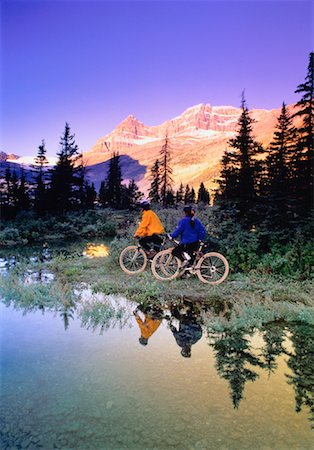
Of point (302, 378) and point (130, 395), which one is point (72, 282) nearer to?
point (130, 395)

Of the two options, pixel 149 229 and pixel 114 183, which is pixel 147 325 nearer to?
pixel 149 229

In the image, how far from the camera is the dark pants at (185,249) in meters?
11.9

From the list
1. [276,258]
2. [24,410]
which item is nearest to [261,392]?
[24,410]

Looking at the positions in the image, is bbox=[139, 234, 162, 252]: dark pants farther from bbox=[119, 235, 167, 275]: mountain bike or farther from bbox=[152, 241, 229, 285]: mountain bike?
bbox=[152, 241, 229, 285]: mountain bike

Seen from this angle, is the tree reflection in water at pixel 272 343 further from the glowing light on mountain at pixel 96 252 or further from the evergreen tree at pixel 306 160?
the glowing light on mountain at pixel 96 252

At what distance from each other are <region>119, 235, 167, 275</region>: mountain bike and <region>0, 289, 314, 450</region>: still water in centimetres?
440

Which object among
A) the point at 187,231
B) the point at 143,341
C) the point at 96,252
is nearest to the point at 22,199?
the point at 96,252

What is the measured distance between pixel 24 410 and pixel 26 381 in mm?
832

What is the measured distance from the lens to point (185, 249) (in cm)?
1189

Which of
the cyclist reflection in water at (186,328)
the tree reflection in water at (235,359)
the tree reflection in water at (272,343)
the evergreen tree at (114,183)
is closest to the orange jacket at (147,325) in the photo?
the cyclist reflection in water at (186,328)

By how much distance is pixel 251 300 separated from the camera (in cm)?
941

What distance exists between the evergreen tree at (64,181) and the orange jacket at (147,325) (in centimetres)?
3712

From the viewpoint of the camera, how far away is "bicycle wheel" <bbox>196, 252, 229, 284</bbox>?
11.8m

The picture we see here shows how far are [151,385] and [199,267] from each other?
6.61 meters
